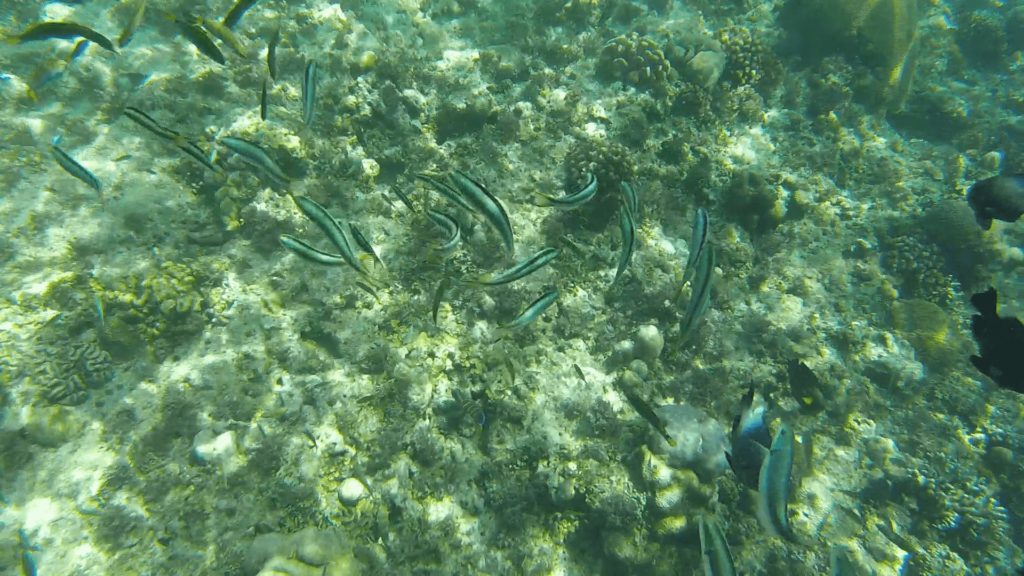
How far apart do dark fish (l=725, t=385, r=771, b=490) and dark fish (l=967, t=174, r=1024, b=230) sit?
264cm

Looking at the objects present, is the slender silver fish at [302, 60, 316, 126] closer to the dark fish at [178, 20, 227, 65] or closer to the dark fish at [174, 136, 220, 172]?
the dark fish at [178, 20, 227, 65]

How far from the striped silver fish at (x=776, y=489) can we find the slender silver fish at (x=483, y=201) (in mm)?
2170

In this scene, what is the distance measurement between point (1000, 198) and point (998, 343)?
5.90ft

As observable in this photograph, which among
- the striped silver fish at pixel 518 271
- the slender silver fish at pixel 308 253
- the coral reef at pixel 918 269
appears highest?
the striped silver fish at pixel 518 271

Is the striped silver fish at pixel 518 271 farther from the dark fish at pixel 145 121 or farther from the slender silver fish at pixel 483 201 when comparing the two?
the dark fish at pixel 145 121

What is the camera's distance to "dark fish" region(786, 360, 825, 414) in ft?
18.6

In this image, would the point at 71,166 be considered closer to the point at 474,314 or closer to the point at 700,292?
the point at 474,314

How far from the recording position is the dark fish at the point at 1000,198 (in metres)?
3.56

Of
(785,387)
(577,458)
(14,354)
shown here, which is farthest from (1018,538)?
(14,354)

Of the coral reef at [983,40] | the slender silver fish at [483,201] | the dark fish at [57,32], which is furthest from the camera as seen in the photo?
the coral reef at [983,40]

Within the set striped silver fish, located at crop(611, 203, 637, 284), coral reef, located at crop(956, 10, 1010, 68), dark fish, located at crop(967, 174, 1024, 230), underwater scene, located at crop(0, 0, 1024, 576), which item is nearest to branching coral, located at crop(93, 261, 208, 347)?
underwater scene, located at crop(0, 0, 1024, 576)

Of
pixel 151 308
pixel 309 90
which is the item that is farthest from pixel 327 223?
pixel 151 308

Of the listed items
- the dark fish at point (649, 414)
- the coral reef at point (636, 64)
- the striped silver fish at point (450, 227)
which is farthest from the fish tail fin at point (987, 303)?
the coral reef at point (636, 64)

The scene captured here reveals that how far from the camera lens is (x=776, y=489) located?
2.50 metres
